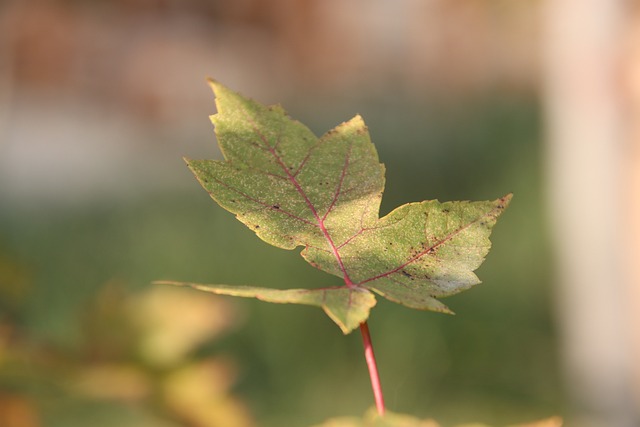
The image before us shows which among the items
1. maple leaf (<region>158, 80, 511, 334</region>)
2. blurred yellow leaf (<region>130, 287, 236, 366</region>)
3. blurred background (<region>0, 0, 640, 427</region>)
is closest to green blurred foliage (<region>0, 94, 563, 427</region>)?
blurred background (<region>0, 0, 640, 427</region>)

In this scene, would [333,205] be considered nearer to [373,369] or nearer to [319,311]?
[373,369]

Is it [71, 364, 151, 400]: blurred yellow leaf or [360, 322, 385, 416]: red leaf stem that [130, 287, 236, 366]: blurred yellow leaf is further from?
[360, 322, 385, 416]: red leaf stem

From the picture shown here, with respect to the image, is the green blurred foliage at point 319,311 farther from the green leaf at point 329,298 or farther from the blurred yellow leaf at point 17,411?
the green leaf at point 329,298

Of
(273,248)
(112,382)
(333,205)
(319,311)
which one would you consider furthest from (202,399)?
(273,248)

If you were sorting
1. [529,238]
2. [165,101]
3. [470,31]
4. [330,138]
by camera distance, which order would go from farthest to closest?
[470,31] < [165,101] < [529,238] < [330,138]

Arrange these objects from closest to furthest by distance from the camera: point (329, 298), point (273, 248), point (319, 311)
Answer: point (329, 298) < point (319, 311) < point (273, 248)

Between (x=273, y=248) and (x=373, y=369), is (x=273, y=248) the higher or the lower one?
the lower one

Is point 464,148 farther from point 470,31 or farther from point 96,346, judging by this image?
point 96,346

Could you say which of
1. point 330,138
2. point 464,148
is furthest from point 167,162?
point 330,138
